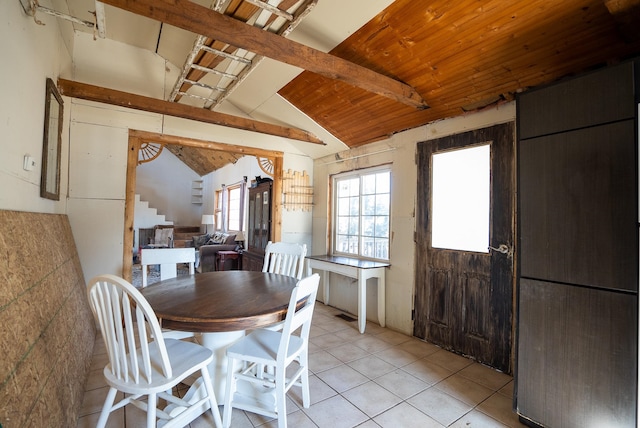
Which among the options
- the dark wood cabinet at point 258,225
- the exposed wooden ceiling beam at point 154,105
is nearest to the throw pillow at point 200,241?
the dark wood cabinet at point 258,225

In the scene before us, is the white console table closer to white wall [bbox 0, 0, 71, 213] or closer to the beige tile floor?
the beige tile floor

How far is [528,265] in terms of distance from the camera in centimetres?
185

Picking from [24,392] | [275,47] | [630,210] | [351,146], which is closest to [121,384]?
[24,392]

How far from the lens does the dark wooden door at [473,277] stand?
2471mm

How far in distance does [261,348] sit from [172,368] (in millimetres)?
497

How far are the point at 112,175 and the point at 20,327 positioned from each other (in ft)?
8.12

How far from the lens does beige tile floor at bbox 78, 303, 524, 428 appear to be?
6.13ft

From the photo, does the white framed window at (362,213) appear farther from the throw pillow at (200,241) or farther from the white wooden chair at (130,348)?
the throw pillow at (200,241)

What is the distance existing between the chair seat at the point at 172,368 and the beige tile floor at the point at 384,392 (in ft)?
1.64

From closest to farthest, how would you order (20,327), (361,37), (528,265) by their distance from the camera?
(20,327), (528,265), (361,37)

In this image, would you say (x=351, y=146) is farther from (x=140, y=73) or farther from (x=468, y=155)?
(x=140, y=73)

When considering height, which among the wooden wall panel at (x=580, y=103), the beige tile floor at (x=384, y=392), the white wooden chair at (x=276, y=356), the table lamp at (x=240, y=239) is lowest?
the beige tile floor at (x=384, y=392)

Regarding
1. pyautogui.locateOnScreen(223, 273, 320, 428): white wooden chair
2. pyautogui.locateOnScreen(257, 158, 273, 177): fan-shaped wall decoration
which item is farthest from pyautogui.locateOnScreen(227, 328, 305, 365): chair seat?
pyautogui.locateOnScreen(257, 158, 273, 177): fan-shaped wall decoration

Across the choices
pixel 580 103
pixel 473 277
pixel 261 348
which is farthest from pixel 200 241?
pixel 580 103
